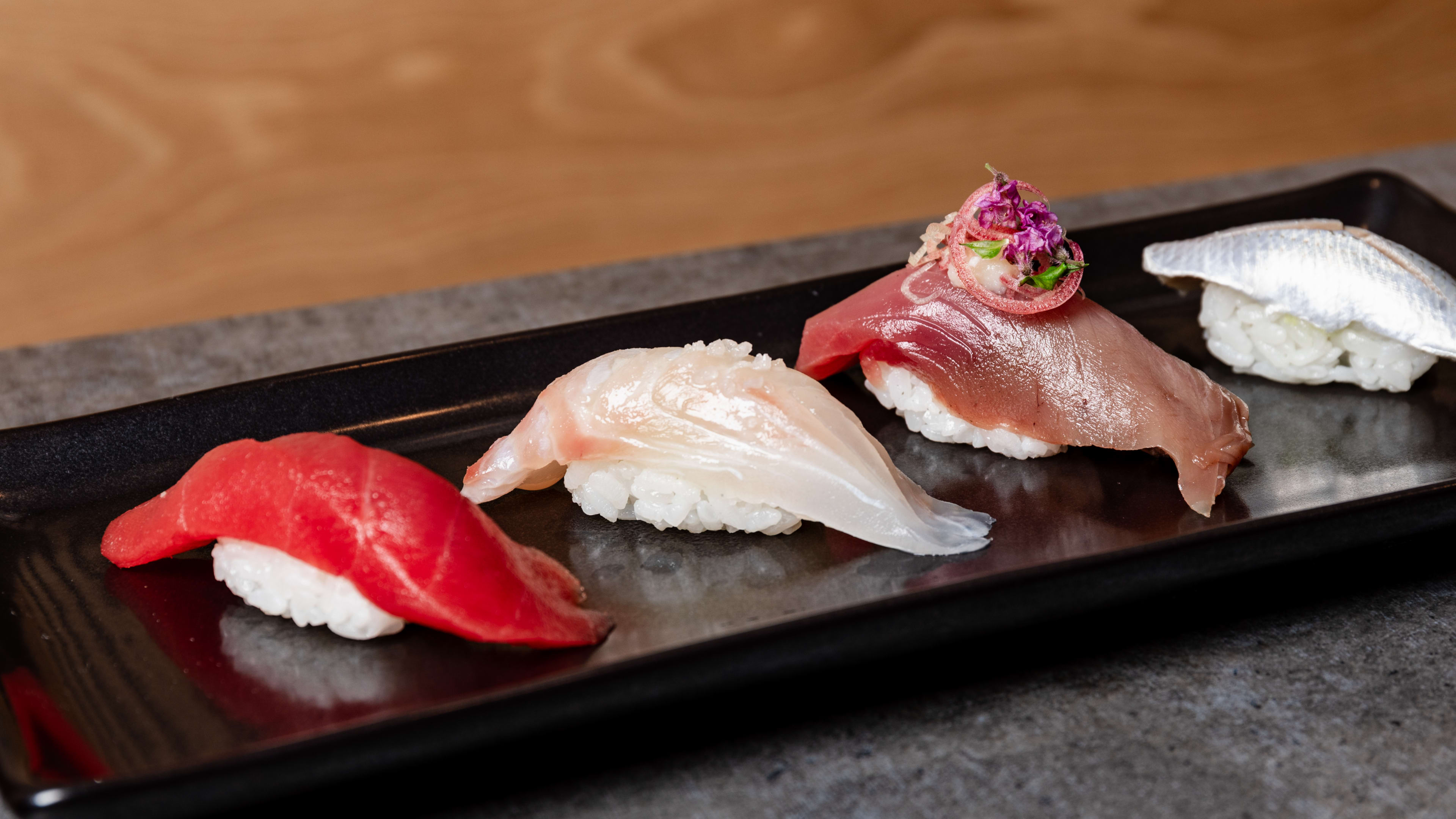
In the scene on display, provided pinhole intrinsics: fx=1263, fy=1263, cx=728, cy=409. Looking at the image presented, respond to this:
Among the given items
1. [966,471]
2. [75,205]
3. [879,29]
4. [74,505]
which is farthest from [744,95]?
[74,505]

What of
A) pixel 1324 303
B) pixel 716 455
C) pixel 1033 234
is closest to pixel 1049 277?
pixel 1033 234

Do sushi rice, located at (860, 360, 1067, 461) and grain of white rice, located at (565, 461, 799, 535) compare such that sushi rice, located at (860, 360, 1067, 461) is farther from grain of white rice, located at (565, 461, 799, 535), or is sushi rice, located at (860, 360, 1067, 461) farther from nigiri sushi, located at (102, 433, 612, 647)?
nigiri sushi, located at (102, 433, 612, 647)

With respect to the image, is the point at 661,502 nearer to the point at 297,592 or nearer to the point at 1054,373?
the point at 297,592

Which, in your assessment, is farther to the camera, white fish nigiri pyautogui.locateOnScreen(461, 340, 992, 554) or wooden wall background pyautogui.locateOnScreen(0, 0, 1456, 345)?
wooden wall background pyautogui.locateOnScreen(0, 0, 1456, 345)

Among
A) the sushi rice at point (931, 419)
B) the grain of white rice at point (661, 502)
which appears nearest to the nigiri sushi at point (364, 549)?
the grain of white rice at point (661, 502)

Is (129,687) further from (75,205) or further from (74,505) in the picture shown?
(75,205)

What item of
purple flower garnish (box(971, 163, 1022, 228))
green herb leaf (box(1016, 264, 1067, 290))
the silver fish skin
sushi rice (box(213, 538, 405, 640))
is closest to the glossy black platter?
sushi rice (box(213, 538, 405, 640))
